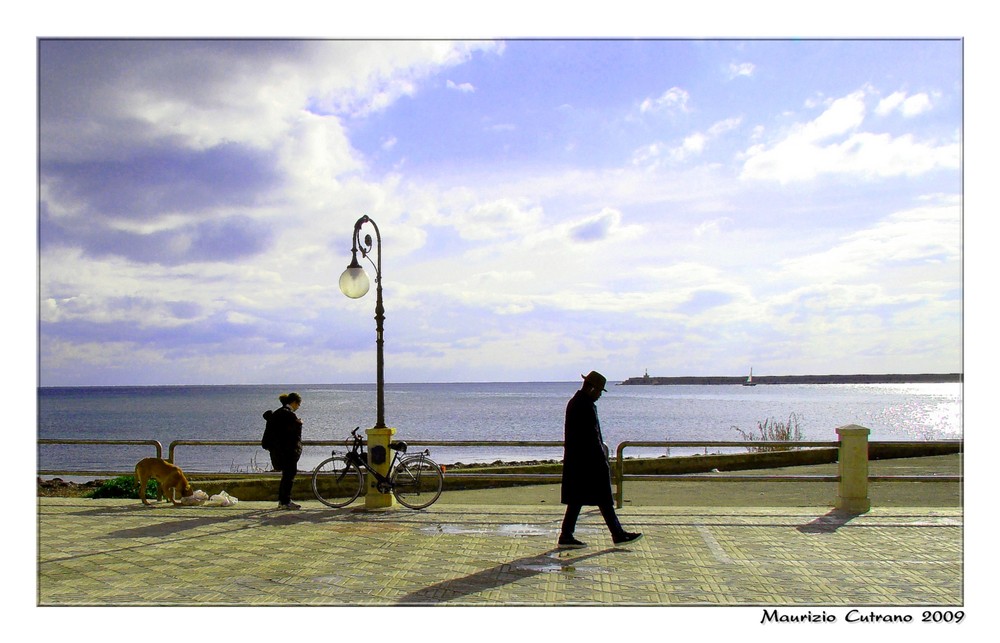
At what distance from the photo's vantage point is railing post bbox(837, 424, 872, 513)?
10.5m

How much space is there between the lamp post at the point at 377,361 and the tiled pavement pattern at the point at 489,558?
35 centimetres

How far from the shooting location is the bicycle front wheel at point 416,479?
1082 cm

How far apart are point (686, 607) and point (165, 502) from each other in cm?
829

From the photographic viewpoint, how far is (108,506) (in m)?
11.3

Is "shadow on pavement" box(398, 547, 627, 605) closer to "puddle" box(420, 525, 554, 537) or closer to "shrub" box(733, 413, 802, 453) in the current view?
"puddle" box(420, 525, 554, 537)

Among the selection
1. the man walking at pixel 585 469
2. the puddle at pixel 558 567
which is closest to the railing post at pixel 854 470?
the man walking at pixel 585 469

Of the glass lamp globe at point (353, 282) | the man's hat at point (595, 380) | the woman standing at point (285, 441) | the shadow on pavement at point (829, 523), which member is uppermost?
the glass lamp globe at point (353, 282)

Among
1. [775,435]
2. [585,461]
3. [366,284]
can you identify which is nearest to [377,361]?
[366,284]

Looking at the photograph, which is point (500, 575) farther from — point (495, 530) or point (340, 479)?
point (340, 479)

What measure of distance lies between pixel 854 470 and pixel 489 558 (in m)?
5.38

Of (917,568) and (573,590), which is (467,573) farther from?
(917,568)

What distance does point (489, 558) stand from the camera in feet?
25.3

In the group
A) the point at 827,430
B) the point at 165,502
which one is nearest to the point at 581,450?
the point at 165,502

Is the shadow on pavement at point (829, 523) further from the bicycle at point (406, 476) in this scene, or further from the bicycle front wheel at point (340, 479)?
the bicycle front wheel at point (340, 479)
